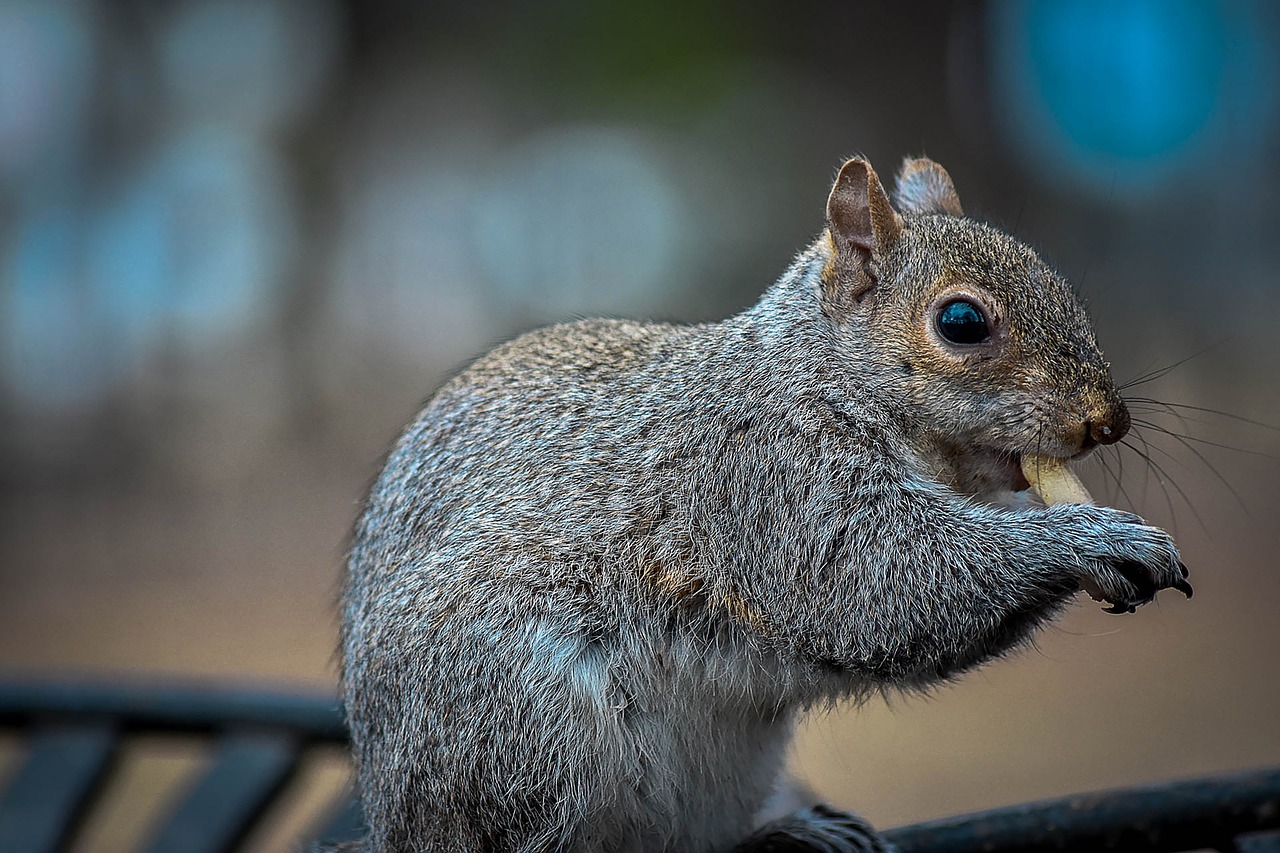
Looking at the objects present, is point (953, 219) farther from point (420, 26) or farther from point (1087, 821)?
point (420, 26)

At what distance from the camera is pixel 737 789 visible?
241cm

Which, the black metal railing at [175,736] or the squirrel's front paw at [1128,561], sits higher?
the squirrel's front paw at [1128,561]

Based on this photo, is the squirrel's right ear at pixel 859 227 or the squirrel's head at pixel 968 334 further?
the squirrel's right ear at pixel 859 227

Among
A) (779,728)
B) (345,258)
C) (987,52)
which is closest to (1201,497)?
(987,52)

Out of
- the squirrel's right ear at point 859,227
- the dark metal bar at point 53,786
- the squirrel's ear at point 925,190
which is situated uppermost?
the squirrel's ear at point 925,190

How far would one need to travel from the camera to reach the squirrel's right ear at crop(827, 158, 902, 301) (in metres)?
2.30

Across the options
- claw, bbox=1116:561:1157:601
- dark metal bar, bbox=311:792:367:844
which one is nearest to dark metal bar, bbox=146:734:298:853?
dark metal bar, bbox=311:792:367:844

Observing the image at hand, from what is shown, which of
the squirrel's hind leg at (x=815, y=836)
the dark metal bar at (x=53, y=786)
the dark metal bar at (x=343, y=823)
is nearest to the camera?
the squirrel's hind leg at (x=815, y=836)

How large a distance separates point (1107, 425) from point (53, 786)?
2.59 m

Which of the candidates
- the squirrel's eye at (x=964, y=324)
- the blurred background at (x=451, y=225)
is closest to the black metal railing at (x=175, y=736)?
the squirrel's eye at (x=964, y=324)

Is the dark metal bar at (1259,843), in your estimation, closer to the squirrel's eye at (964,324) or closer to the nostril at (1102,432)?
the nostril at (1102,432)

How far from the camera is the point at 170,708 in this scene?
336cm

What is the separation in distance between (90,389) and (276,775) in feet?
22.1

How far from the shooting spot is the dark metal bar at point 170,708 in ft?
11.0
